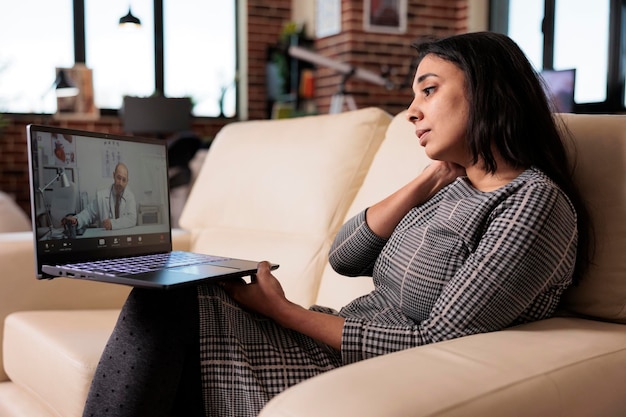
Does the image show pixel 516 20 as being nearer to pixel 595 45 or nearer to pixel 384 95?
pixel 595 45

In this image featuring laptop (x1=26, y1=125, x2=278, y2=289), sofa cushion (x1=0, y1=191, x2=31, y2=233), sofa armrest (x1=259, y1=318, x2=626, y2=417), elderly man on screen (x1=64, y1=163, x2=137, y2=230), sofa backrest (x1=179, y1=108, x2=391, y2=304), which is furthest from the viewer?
sofa cushion (x1=0, y1=191, x2=31, y2=233)

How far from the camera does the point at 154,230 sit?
5.21 feet

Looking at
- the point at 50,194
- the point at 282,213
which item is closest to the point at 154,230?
the point at 50,194

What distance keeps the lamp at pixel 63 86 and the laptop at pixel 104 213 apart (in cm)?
377

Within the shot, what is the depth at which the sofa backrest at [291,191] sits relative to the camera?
186cm

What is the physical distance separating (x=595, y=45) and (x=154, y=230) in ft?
13.4

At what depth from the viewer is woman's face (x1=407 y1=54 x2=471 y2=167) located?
1.22 meters

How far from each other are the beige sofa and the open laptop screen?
24cm

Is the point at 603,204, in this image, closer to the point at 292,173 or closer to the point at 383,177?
the point at 383,177

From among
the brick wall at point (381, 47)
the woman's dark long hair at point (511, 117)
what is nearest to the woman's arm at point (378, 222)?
the woman's dark long hair at point (511, 117)

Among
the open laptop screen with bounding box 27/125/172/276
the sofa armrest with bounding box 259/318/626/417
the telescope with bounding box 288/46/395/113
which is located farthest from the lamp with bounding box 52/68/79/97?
the sofa armrest with bounding box 259/318/626/417

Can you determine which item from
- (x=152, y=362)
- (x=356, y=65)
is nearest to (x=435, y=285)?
(x=152, y=362)

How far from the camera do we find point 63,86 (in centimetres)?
512

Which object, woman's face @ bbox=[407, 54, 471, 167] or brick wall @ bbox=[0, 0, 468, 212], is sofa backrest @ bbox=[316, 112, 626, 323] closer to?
woman's face @ bbox=[407, 54, 471, 167]
